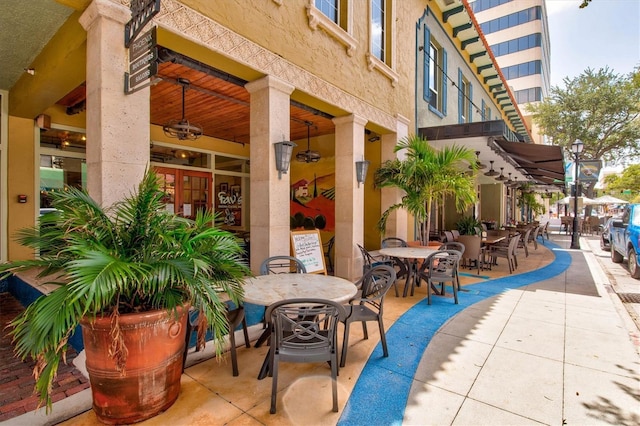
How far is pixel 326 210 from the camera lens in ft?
31.8

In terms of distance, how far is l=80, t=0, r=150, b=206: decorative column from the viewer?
290 centimetres

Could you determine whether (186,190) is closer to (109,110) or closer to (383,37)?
(109,110)

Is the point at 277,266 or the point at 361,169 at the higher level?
the point at 361,169

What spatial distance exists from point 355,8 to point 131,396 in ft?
22.3

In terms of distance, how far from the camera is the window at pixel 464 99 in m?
11.5

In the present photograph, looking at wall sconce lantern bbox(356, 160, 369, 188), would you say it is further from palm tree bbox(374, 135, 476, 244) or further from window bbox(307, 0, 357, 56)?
window bbox(307, 0, 357, 56)


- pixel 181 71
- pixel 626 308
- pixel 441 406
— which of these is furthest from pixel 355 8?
pixel 626 308

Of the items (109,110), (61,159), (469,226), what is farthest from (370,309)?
(61,159)

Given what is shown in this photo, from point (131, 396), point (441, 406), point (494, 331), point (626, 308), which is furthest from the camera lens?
point (626, 308)

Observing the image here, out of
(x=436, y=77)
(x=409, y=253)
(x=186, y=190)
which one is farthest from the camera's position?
(x=436, y=77)

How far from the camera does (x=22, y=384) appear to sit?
2.89 metres

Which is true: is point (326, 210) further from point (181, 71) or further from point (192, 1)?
point (192, 1)

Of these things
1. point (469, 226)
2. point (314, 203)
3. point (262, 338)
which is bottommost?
point (262, 338)

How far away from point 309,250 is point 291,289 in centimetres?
231
